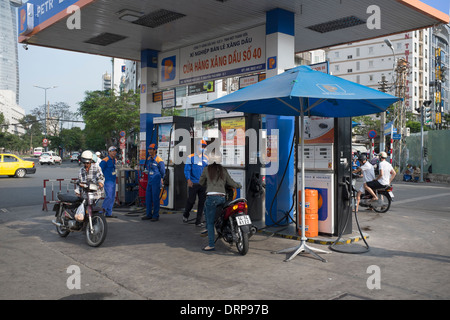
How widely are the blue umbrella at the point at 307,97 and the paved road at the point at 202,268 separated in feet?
2.80

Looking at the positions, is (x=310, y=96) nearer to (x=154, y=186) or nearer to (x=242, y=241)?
(x=242, y=241)

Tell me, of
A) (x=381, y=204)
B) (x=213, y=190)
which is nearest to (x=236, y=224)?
(x=213, y=190)

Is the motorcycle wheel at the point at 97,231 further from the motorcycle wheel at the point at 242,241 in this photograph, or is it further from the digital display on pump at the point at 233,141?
the digital display on pump at the point at 233,141

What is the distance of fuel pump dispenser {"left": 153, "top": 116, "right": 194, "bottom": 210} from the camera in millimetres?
10984

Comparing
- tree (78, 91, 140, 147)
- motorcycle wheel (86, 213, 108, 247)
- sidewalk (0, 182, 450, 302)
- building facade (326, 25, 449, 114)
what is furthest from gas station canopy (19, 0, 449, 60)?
building facade (326, 25, 449, 114)

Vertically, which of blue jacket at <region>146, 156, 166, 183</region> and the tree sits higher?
the tree

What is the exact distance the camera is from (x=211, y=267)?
18.9 ft

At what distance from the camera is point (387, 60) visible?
249ft

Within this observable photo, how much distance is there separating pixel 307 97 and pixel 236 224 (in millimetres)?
2412

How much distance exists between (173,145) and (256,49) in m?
3.48

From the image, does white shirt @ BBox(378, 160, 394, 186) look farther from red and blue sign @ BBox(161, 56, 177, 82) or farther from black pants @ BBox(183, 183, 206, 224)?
red and blue sign @ BBox(161, 56, 177, 82)

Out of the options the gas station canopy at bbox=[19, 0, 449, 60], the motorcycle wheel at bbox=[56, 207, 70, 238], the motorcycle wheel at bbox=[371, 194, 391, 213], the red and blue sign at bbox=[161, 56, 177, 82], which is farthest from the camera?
the red and blue sign at bbox=[161, 56, 177, 82]

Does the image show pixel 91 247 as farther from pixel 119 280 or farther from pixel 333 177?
pixel 333 177

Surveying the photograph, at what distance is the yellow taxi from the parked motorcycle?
22.8m
